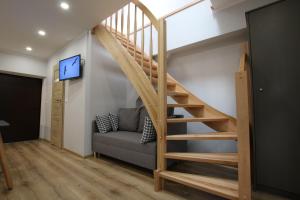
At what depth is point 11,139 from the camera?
4391 millimetres

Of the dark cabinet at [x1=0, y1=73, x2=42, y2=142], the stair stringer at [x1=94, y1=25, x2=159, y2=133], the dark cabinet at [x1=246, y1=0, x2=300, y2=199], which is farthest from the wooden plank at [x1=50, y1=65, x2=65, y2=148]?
the dark cabinet at [x1=246, y1=0, x2=300, y2=199]

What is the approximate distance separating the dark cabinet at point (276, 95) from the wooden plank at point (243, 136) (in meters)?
0.62

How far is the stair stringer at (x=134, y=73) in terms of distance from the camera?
217cm

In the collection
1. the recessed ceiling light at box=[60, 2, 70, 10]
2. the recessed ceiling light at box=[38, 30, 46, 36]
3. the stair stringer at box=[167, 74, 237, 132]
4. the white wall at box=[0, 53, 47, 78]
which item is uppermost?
the recessed ceiling light at box=[38, 30, 46, 36]

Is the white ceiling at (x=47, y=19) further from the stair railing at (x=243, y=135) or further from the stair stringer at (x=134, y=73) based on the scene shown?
the stair railing at (x=243, y=135)

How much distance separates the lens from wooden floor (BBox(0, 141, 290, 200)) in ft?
5.77

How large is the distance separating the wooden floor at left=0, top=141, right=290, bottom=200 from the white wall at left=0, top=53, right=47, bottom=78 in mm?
2510

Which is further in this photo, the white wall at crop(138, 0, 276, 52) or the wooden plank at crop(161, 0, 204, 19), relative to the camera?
the wooden plank at crop(161, 0, 204, 19)

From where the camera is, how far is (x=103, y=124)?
3.11m

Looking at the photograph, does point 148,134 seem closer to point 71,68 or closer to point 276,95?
point 276,95

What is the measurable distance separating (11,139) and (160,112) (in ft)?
15.5

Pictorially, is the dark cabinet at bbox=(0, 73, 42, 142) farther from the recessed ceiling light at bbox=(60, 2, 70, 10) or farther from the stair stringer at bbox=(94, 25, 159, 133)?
the recessed ceiling light at bbox=(60, 2, 70, 10)

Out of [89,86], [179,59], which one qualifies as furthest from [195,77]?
[89,86]

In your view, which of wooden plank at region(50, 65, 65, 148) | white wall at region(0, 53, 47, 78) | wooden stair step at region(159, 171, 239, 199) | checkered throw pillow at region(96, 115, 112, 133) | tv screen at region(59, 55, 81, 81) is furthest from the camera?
white wall at region(0, 53, 47, 78)
